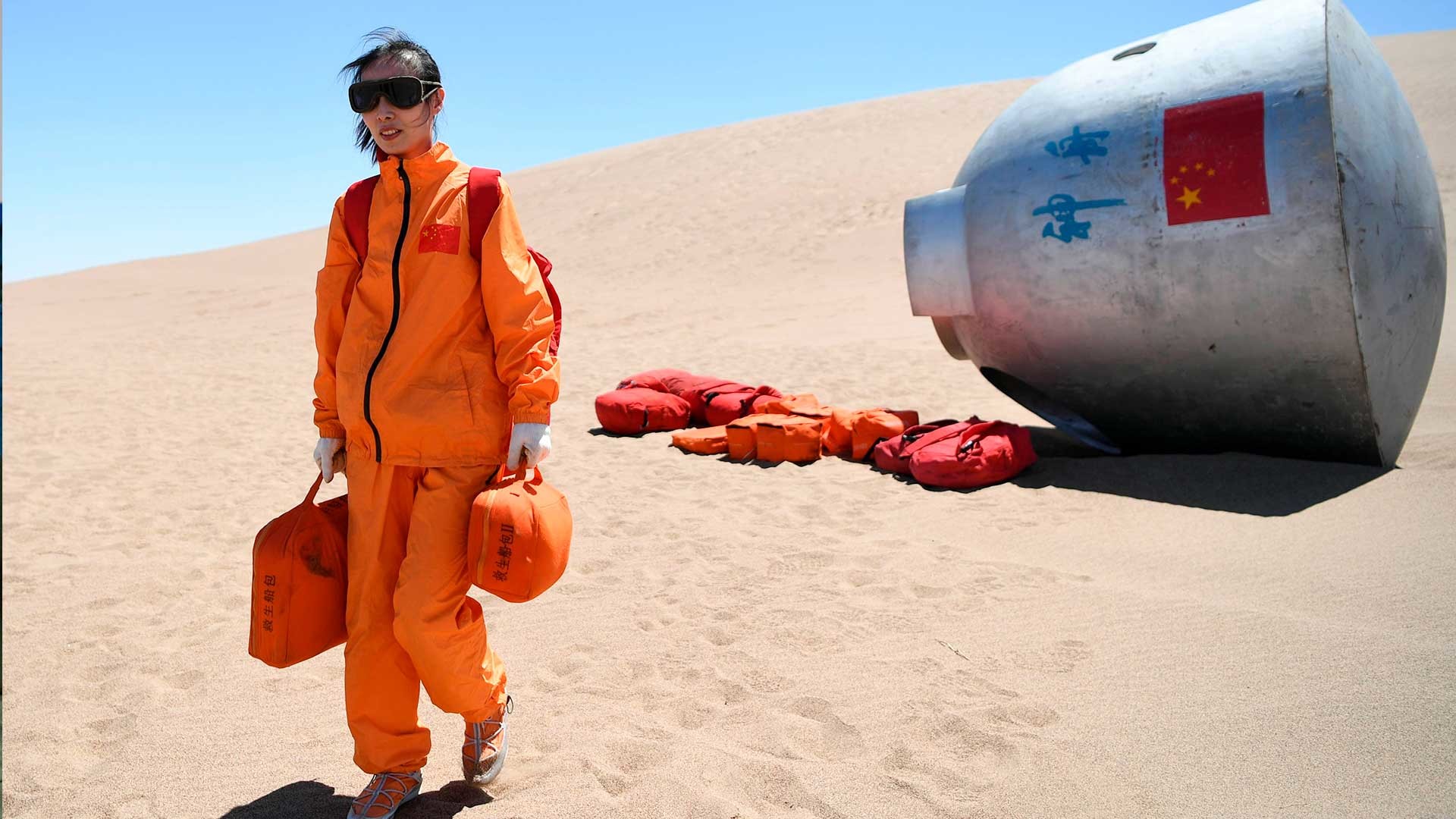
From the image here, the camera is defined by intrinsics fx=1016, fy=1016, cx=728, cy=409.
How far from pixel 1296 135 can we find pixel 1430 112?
26.1 m

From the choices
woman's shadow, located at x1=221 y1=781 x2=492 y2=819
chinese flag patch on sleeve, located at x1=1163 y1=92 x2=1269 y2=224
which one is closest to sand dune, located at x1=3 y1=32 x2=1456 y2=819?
woman's shadow, located at x1=221 y1=781 x2=492 y2=819

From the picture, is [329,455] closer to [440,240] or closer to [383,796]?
[440,240]

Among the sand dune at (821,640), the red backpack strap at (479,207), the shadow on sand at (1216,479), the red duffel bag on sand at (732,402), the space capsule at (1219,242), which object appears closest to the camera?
the red backpack strap at (479,207)

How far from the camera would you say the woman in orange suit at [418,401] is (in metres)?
2.97

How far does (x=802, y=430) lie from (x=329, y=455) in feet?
15.4

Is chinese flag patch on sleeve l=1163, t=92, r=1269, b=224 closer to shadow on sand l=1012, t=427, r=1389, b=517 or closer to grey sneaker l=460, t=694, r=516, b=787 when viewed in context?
shadow on sand l=1012, t=427, r=1389, b=517

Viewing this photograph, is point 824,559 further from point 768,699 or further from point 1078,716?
point 1078,716

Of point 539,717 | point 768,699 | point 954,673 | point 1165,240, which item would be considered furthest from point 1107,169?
point 539,717

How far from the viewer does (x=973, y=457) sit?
6.66 m

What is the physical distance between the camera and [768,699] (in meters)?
3.84

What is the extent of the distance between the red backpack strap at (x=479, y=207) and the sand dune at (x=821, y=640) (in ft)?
5.75

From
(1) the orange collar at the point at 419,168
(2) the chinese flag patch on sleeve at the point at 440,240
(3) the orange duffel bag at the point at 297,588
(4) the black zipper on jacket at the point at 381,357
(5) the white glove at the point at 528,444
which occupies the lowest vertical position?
(3) the orange duffel bag at the point at 297,588

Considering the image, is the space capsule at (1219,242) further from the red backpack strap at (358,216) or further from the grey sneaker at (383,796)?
the grey sneaker at (383,796)

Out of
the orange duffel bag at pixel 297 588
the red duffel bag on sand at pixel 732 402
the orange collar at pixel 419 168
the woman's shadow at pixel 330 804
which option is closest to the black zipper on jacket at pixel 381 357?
the orange collar at pixel 419 168
